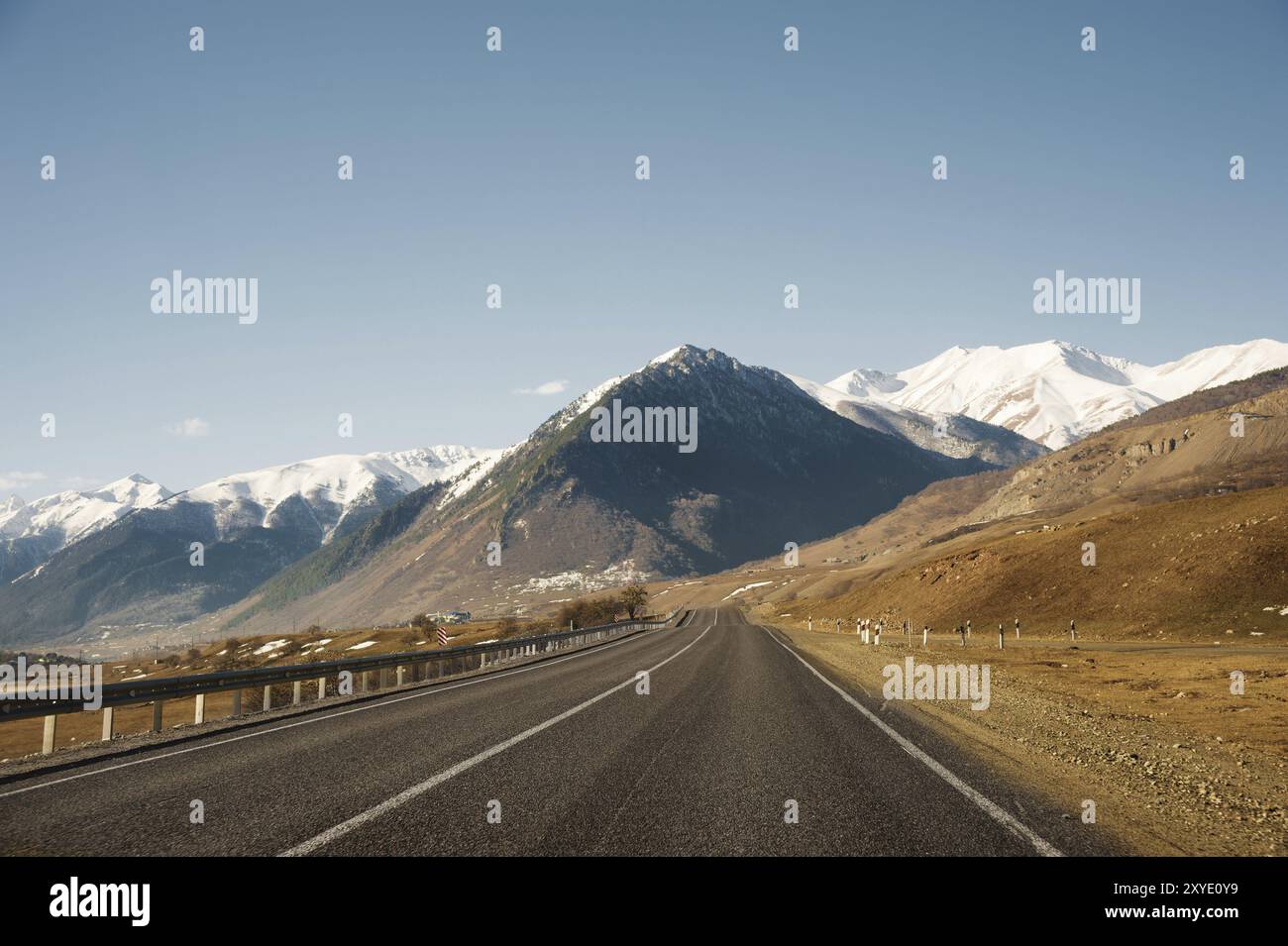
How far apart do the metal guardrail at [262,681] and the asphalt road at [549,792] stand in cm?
209

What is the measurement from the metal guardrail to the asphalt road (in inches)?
82.2

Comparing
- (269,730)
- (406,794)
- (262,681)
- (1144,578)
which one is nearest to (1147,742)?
(406,794)

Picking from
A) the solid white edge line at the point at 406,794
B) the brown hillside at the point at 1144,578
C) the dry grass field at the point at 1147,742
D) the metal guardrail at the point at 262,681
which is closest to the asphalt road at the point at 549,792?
→ the solid white edge line at the point at 406,794

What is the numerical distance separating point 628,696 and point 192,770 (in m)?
8.90

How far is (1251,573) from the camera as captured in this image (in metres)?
41.7

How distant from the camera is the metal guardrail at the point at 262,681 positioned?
12.7 meters

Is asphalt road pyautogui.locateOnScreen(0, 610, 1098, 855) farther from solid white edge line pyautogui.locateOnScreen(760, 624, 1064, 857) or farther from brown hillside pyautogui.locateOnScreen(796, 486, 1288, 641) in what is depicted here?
brown hillside pyautogui.locateOnScreen(796, 486, 1288, 641)

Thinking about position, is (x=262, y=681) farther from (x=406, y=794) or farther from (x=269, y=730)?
(x=406, y=794)

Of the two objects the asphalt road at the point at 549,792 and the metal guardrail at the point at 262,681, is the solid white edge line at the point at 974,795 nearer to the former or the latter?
the asphalt road at the point at 549,792

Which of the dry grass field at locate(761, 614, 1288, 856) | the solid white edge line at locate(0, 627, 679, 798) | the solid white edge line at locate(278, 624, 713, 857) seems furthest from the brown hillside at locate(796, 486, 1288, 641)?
the solid white edge line at locate(278, 624, 713, 857)

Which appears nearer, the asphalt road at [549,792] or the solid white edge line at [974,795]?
the solid white edge line at [974,795]

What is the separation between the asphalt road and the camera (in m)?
6.39
